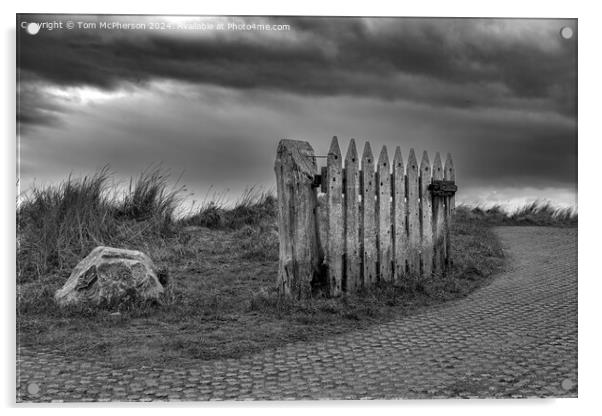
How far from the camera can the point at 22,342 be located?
5617 millimetres

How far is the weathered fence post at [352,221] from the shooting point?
711cm

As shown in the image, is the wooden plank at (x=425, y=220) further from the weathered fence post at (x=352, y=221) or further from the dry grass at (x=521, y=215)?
the dry grass at (x=521, y=215)

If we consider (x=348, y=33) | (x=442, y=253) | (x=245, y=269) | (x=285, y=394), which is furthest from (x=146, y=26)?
(x=442, y=253)

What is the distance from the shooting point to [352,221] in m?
7.14

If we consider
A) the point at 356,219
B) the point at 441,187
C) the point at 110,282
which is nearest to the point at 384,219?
the point at 356,219

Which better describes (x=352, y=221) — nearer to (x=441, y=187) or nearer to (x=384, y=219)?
(x=384, y=219)

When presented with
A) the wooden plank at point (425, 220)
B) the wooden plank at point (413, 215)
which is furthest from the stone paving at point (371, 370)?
the wooden plank at point (425, 220)

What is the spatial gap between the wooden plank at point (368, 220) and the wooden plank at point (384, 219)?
118mm

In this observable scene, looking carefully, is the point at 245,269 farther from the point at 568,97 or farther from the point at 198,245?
the point at 568,97

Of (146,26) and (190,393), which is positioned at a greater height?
(146,26)

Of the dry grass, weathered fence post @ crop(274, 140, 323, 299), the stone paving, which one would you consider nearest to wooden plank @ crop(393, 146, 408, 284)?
weathered fence post @ crop(274, 140, 323, 299)

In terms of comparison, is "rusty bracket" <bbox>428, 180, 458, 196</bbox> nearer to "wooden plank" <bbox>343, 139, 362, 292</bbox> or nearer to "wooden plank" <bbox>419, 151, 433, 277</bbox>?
"wooden plank" <bbox>419, 151, 433, 277</bbox>

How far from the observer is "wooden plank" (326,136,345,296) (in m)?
6.95

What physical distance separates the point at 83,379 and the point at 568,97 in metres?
4.75
